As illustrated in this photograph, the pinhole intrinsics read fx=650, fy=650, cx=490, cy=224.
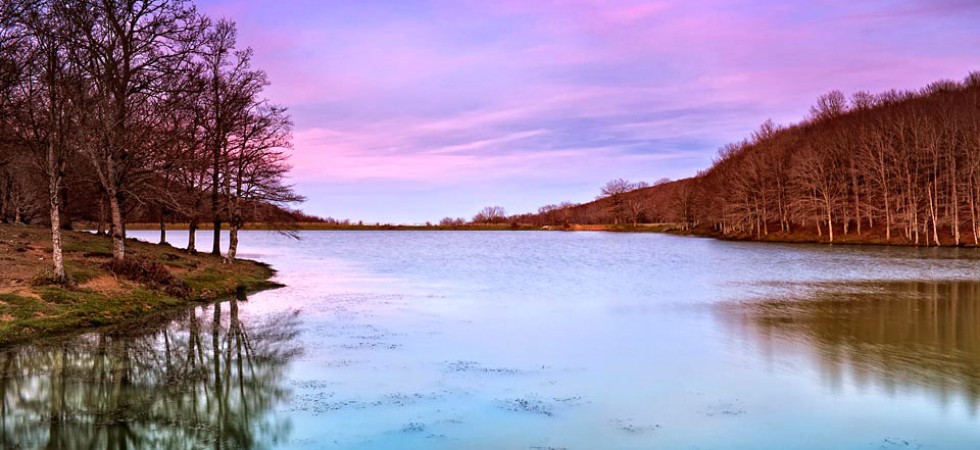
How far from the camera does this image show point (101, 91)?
79.6 feet

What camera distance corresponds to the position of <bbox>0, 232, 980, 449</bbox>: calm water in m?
9.95

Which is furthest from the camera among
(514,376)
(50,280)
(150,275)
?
(150,275)

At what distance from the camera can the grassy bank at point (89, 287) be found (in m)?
18.1

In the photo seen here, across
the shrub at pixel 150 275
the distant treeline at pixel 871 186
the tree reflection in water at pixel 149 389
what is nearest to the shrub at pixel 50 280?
the shrub at pixel 150 275

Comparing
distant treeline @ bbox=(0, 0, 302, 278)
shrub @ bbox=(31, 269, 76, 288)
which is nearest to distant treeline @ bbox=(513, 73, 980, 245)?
distant treeline @ bbox=(0, 0, 302, 278)

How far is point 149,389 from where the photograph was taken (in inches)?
484

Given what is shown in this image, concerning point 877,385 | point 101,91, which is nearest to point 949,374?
point 877,385

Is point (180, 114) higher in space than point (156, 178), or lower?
higher

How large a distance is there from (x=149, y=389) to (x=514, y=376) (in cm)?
715

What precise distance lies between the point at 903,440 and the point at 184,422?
11.1 meters

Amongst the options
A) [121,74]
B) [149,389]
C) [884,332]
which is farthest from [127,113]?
[884,332]

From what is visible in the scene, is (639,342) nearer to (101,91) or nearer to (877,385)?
(877,385)

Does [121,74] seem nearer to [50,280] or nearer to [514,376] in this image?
[50,280]

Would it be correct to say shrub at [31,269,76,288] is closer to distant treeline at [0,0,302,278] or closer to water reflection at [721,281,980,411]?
distant treeline at [0,0,302,278]
